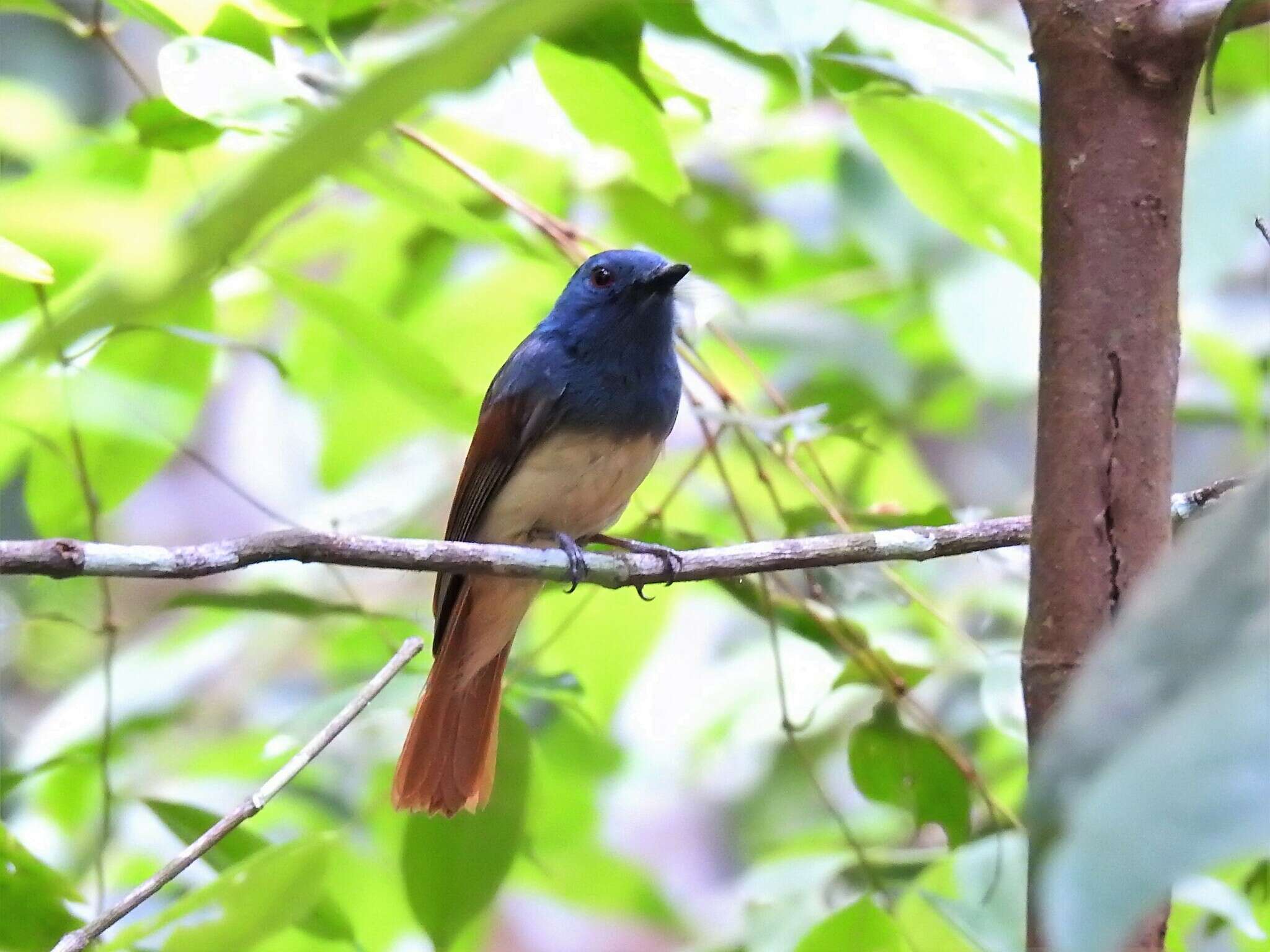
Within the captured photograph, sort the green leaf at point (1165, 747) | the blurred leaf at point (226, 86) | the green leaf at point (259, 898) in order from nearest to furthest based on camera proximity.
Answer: the green leaf at point (1165, 747), the green leaf at point (259, 898), the blurred leaf at point (226, 86)

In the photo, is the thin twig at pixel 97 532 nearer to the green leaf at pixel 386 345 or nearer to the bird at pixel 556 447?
the green leaf at pixel 386 345

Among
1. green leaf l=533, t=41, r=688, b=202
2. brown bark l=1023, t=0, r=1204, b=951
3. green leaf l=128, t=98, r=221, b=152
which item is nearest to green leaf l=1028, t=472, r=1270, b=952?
brown bark l=1023, t=0, r=1204, b=951

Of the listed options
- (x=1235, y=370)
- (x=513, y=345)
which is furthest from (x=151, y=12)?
(x=1235, y=370)

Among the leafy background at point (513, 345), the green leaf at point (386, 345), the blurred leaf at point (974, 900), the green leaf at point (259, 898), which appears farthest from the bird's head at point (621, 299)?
the green leaf at point (259, 898)

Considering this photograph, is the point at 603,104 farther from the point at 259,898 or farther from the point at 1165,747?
the point at 1165,747

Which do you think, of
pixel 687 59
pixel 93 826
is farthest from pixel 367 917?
pixel 687 59

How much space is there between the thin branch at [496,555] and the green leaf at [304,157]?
0.87 meters

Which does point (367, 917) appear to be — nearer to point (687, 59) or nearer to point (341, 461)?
point (341, 461)

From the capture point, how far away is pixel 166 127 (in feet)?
7.36

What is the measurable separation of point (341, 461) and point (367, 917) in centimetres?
112

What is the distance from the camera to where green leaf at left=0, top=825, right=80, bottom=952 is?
1.80 meters

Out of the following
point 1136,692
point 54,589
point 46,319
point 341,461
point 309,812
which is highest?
point 1136,692

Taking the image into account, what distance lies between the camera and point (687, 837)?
19.8 feet

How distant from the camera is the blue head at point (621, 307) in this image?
3.18 m
